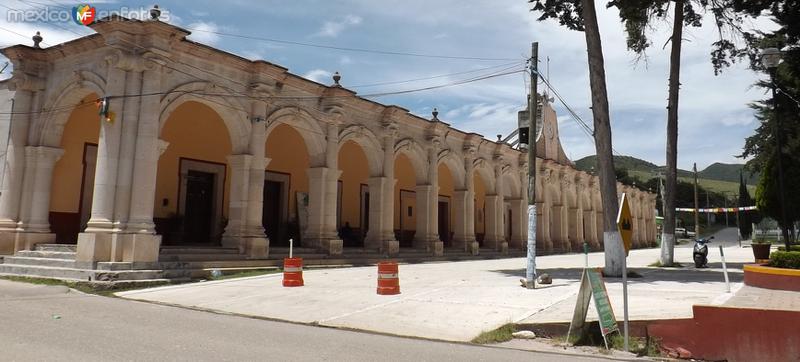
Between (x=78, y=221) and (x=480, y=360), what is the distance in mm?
16426

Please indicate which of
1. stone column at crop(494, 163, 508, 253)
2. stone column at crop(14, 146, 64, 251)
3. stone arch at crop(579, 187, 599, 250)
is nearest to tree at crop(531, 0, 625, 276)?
stone column at crop(494, 163, 508, 253)

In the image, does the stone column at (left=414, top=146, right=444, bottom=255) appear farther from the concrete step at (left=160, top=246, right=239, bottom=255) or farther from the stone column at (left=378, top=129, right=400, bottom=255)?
the concrete step at (left=160, top=246, right=239, bottom=255)

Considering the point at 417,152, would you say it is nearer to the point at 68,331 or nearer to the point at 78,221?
the point at 78,221

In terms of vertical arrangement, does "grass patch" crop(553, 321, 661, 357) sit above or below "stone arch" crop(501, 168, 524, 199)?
below

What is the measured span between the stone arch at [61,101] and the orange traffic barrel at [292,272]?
849 cm

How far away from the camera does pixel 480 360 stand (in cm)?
652

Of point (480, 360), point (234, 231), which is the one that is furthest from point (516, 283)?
point (234, 231)

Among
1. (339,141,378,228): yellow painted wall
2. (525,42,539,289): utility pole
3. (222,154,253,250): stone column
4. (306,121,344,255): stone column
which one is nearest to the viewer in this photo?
(525,42,539,289): utility pole

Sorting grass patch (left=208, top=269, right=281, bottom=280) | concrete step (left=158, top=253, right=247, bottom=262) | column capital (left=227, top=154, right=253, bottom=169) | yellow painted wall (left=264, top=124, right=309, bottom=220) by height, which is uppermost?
yellow painted wall (left=264, top=124, right=309, bottom=220)

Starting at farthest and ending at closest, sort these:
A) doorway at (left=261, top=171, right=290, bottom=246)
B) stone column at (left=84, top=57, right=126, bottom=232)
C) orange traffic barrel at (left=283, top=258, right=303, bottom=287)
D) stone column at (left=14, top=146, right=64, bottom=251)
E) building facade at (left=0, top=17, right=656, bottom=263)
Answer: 1. doorway at (left=261, top=171, right=290, bottom=246)
2. stone column at (left=14, top=146, right=64, bottom=251)
3. building facade at (left=0, top=17, right=656, bottom=263)
4. stone column at (left=84, top=57, right=126, bottom=232)
5. orange traffic barrel at (left=283, top=258, right=303, bottom=287)

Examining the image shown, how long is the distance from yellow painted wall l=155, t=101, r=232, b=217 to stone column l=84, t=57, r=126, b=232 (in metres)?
4.49

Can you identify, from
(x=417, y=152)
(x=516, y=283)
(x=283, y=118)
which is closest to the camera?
(x=516, y=283)

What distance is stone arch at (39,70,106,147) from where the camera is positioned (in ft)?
53.2

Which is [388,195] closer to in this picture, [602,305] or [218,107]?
[218,107]
